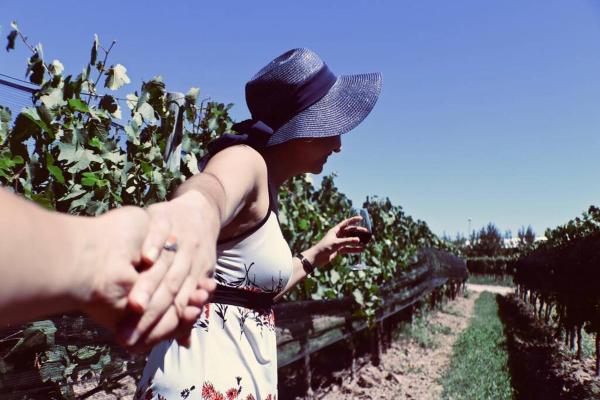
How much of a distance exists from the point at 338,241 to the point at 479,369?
20.8ft

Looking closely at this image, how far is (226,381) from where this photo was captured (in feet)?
4.69

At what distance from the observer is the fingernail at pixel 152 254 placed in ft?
1.97

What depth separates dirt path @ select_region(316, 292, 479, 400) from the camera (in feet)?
20.6

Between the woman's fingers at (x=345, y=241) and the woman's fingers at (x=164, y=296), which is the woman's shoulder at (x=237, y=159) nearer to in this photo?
the woman's fingers at (x=164, y=296)

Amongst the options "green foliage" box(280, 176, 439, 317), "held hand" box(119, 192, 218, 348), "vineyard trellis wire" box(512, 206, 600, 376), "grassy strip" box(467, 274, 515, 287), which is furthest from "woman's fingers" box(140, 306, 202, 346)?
"grassy strip" box(467, 274, 515, 287)

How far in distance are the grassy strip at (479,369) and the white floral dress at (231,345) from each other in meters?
5.40

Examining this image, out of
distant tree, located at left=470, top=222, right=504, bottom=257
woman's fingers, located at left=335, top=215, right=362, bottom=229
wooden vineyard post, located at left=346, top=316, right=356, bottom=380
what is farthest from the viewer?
distant tree, located at left=470, top=222, right=504, bottom=257

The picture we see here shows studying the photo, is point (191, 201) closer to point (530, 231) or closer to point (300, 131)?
point (300, 131)

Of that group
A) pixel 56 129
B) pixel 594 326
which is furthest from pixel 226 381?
pixel 594 326

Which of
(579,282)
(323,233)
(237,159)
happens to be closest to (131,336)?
(237,159)

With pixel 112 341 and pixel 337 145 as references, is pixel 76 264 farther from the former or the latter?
pixel 112 341

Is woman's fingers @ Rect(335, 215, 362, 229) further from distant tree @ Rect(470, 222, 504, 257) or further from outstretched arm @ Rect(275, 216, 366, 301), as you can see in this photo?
distant tree @ Rect(470, 222, 504, 257)

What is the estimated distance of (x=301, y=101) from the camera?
5.14 ft

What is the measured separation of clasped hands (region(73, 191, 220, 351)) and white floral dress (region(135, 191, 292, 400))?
0.71m
